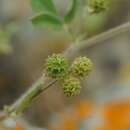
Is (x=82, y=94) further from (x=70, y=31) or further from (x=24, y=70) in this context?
(x=70, y=31)

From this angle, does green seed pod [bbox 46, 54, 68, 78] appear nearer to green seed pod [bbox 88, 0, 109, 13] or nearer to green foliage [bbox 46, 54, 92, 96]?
green foliage [bbox 46, 54, 92, 96]

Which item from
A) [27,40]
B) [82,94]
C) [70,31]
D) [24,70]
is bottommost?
[70,31]

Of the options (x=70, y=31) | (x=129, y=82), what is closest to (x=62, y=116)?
(x=129, y=82)

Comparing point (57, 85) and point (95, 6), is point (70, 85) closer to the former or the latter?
point (95, 6)

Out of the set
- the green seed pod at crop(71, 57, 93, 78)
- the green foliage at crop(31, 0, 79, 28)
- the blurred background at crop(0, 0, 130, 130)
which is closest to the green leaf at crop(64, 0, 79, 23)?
the green foliage at crop(31, 0, 79, 28)

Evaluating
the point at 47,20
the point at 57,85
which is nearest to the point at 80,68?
the point at 47,20

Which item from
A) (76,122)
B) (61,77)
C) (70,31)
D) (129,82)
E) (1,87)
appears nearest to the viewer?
(61,77)
